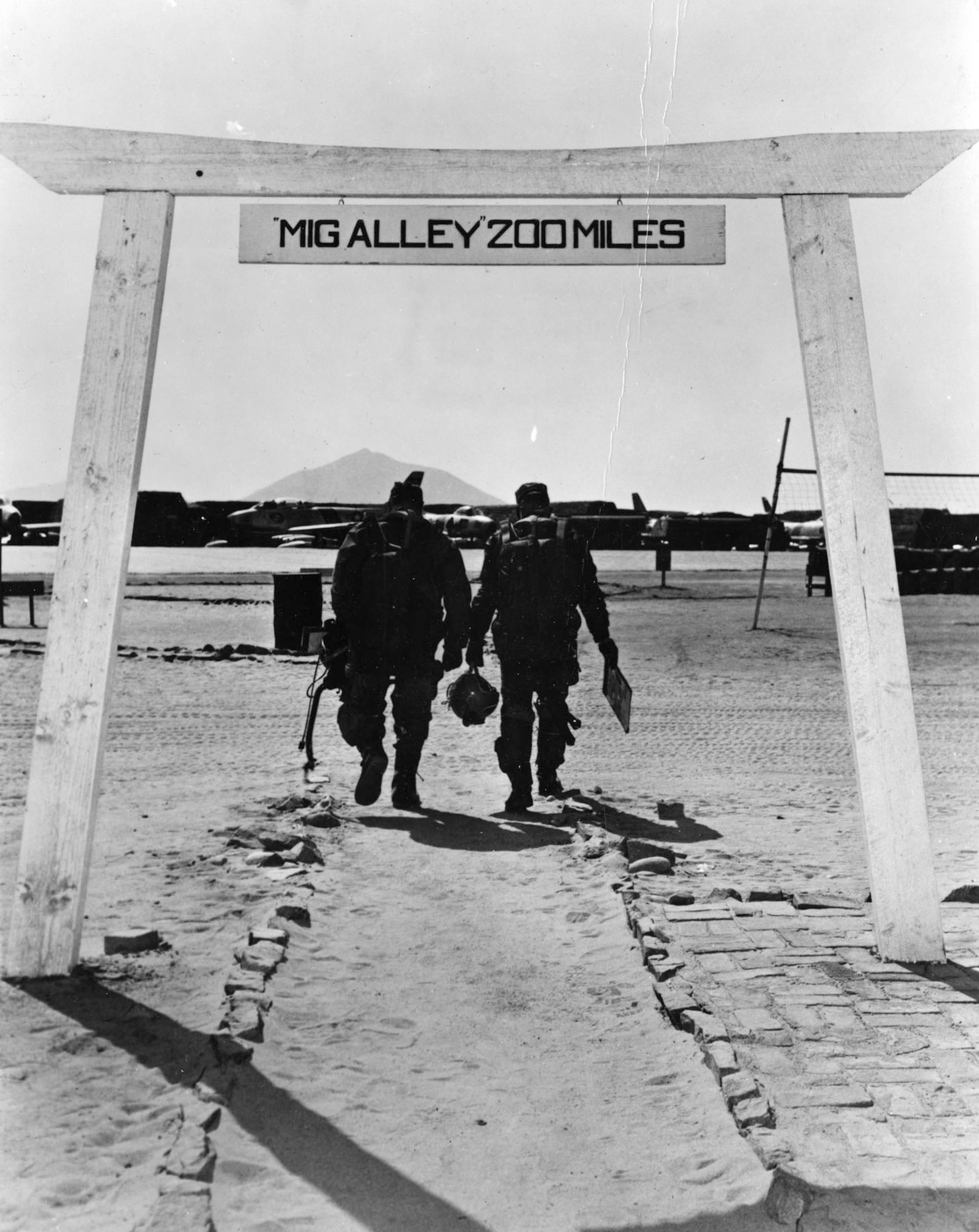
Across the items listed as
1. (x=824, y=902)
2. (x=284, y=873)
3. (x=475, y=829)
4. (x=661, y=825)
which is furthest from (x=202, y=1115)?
(x=661, y=825)

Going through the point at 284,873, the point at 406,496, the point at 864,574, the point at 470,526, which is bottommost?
the point at 284,873

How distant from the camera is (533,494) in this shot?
23.1 feet

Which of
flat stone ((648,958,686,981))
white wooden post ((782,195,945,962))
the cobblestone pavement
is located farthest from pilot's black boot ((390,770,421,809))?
white wooden post ((782,195,945,962))

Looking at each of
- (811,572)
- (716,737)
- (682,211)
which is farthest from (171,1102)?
(811,572)

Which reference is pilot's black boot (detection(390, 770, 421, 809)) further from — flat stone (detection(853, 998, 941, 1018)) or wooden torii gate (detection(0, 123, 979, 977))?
flat stone (detection(853, 998, 941, 1018))

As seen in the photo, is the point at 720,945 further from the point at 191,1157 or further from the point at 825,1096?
the point at 191,1157

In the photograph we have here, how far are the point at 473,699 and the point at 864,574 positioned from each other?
3405 millimetres

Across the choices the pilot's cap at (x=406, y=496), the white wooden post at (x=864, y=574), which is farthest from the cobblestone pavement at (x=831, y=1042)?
the pilot's cap at (x=406, y=496)

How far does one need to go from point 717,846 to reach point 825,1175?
11.1ft

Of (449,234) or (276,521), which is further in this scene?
(276,521)

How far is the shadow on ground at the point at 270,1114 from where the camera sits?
2803 mm

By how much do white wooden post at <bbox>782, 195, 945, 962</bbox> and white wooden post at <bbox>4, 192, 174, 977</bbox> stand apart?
2.39 meters

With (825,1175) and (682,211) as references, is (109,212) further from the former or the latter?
(825,1175)

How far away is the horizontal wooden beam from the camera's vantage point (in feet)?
13.5
